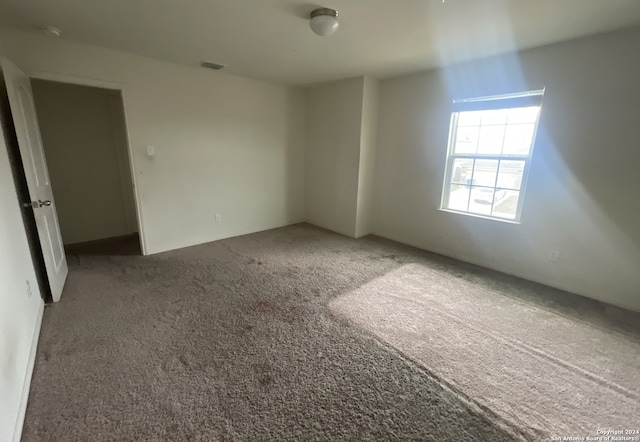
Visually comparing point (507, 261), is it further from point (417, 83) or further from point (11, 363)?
point (11, 363)

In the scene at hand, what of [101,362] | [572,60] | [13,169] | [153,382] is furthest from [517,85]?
[13,169]

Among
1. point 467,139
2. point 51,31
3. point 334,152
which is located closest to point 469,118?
point 467,139

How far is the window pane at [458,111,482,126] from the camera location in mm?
3432

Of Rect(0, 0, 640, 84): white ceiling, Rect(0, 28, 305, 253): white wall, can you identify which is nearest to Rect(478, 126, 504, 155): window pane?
Rect(0, 0, 640, 84): white ceiling

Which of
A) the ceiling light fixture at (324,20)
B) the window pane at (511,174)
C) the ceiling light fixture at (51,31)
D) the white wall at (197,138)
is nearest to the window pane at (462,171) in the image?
the window pane at (511,174)

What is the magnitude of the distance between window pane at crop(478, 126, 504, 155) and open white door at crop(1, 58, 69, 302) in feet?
14.7

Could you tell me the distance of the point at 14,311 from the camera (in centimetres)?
170

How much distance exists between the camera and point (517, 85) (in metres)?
2.98

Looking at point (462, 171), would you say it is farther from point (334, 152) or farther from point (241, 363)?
point (241, 363)

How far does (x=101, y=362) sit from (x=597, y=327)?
3.69 m

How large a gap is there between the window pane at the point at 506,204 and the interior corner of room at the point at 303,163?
0.13m

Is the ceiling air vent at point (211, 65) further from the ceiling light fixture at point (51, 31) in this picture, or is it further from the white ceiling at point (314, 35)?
the ceiling light fixture at point (51, 31)

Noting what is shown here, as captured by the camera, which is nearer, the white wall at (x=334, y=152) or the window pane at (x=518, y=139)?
the window pane at (x=518, y=139)

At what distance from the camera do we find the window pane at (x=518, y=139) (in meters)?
3.03
